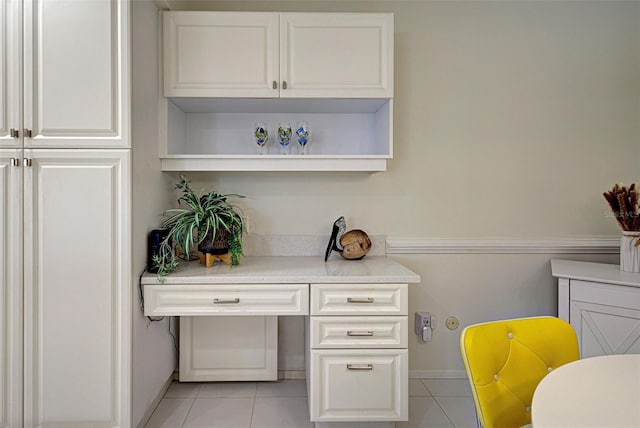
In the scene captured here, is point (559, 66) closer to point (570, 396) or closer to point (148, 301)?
point (570, 396)

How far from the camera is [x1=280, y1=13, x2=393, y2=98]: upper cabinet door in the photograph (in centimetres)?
216

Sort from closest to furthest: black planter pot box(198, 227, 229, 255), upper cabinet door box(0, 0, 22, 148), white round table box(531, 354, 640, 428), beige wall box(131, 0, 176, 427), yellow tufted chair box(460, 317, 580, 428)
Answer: white round table box(531, 354, 640, 428) < yellow tufted chair box(460, 317, 580, 428) < upper cabinet door box(0, 0, 22, 148) < beige wall box(131, 0, 176, 427) < black planter pot box(198, 227, 229, 255)

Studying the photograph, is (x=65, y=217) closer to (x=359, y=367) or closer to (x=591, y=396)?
(x=359, y=367)

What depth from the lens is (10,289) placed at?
5.70ft

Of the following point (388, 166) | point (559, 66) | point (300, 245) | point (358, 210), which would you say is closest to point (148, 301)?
point (300, 245)

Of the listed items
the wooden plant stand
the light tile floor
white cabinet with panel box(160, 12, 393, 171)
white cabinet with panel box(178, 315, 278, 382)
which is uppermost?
white cabinet with panel box(160, 12, 393, 171)

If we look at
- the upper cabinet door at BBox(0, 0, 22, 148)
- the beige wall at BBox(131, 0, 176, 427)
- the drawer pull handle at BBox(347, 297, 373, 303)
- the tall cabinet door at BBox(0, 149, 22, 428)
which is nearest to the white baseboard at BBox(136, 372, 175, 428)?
the beige wall at BBox(131, 0, 176, 427)

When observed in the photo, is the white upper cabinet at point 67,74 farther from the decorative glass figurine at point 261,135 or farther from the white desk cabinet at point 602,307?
the white desk cabinet at point 602,307

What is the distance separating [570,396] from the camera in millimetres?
920

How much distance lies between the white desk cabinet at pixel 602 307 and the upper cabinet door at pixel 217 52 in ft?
6.63

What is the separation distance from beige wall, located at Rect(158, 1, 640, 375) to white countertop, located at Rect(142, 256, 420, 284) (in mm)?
394

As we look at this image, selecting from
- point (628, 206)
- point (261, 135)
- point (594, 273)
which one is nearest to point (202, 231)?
point (261, 135)

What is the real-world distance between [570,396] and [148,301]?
169 cm

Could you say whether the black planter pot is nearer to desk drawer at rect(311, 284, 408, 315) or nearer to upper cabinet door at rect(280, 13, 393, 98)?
desk drawer at rect(311, 284, 408, 315)
